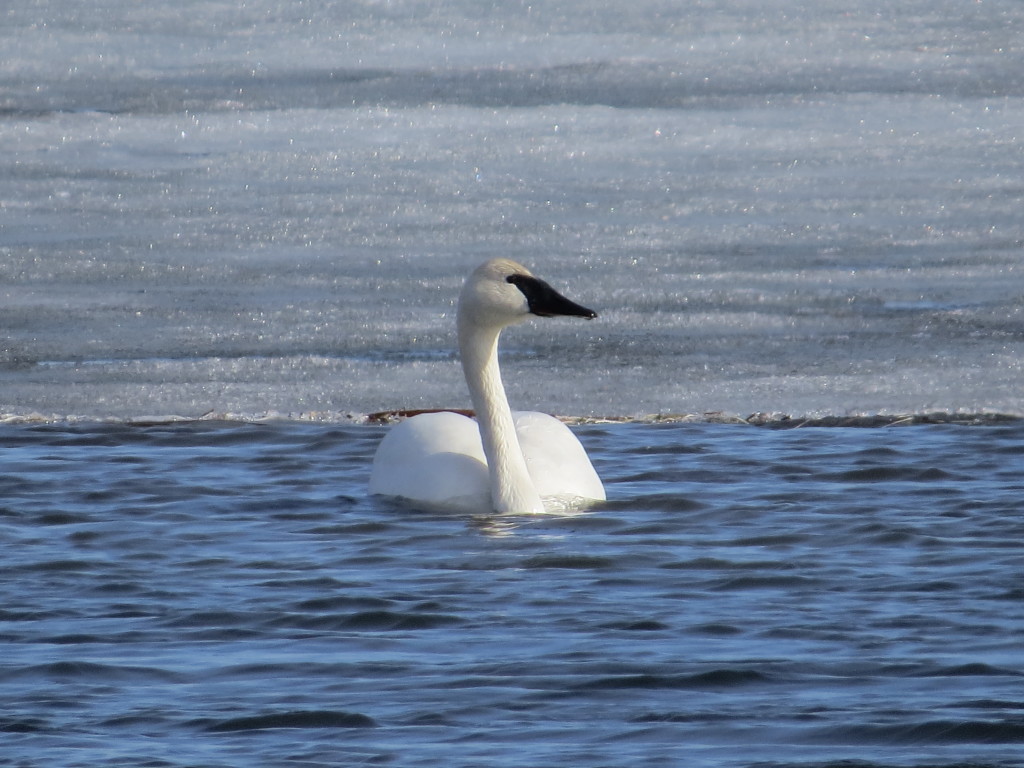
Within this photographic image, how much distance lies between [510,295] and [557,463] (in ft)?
1.96

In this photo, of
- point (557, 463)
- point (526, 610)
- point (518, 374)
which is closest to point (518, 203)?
point (518, 374)

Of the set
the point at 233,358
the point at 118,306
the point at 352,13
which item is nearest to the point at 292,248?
the point at 118,306

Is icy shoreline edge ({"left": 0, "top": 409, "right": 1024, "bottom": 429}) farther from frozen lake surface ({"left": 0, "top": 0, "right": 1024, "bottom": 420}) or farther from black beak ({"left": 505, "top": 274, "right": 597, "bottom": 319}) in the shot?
black beak ({"left": 505, "top": 274, "right": 597, "bottom": 319})

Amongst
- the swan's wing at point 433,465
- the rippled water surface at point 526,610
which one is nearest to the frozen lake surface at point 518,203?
the rippled water surface at point 526,610

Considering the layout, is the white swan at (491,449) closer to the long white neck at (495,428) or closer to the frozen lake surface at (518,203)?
the long white neck at (495,428)

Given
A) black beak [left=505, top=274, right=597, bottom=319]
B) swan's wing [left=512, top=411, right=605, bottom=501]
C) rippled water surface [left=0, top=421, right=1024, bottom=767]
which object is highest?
black beak [left=505, top=274, right=597, bottom=319]

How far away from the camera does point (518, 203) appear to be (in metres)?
11.4

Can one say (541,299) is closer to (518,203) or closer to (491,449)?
(491,449)

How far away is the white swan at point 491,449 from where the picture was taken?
6461mm

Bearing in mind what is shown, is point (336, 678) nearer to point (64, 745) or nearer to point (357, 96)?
point (64, 745)

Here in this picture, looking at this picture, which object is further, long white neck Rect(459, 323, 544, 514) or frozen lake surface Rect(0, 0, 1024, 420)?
frozen lake surface Rect(0, 0, 1024, 420)

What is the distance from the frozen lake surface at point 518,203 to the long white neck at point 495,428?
1.31 metres

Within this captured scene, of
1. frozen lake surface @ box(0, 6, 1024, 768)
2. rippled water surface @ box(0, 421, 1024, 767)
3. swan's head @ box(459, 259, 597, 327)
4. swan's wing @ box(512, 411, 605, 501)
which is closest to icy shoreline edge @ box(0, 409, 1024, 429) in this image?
frozen lake surface @ box(0, 6, 1024, 768)

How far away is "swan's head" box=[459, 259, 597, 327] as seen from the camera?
6.58 meters
